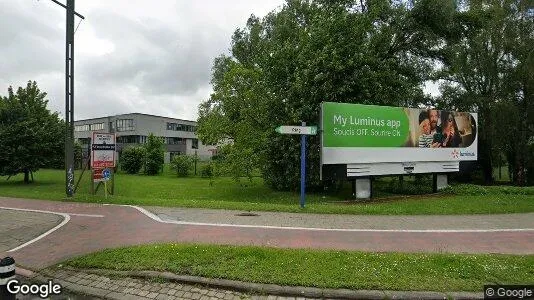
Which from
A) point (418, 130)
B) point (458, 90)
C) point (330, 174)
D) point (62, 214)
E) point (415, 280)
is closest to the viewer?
point (415, 280)

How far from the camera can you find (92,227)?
9.91 meters

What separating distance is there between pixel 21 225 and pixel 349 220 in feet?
29.3

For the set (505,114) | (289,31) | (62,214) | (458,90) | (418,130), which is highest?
(289,31)

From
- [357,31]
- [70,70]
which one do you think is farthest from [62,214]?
[357,31]

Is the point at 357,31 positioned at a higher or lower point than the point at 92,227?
higher

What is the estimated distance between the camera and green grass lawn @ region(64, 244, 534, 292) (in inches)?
216

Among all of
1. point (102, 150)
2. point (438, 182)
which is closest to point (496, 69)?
point (438, 182)

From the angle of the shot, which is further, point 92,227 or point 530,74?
point 530,74

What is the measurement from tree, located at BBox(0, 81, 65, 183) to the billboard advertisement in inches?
Answer: 907

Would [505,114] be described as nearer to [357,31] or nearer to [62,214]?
[357,31]

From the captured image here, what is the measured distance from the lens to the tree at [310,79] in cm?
1862

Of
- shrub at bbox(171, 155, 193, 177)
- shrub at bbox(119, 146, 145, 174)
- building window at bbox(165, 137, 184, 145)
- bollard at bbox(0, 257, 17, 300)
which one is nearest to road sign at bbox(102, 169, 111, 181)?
bollard at bbox(0, 257, 17, 300)

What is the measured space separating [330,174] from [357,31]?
8.53m

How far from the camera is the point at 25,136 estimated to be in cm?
2769
